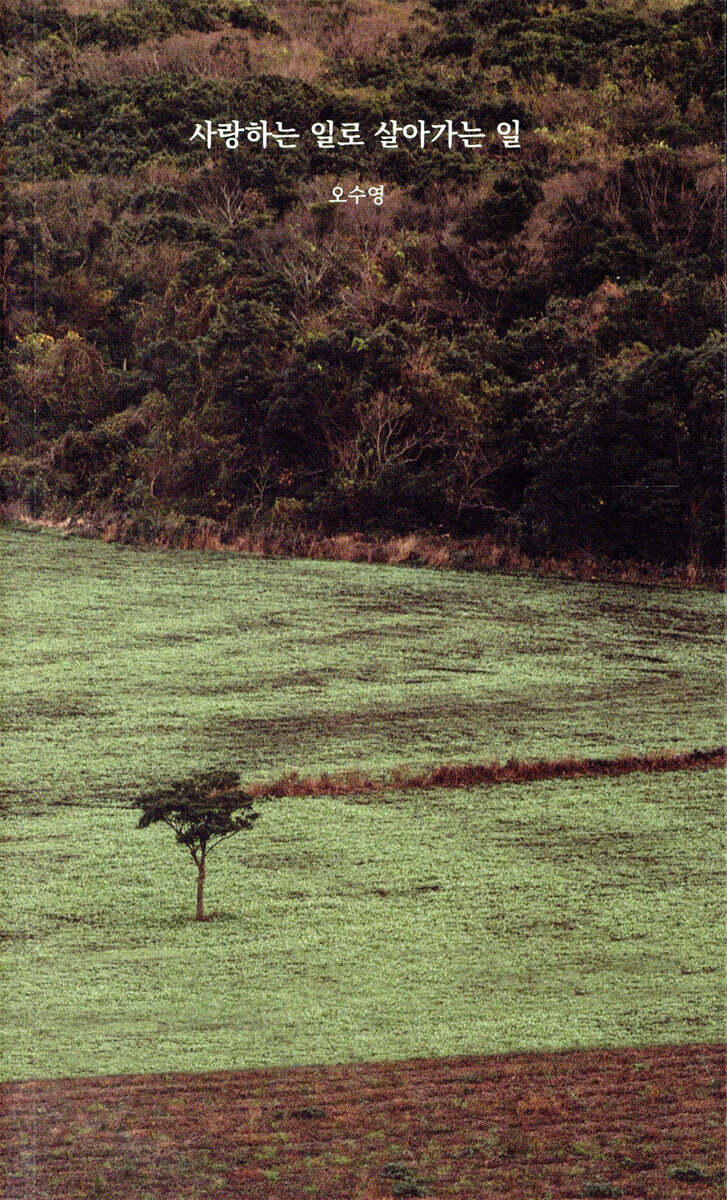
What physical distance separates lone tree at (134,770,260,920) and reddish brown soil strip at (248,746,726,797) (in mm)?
564

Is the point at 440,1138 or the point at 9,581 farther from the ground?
the point at 9,581

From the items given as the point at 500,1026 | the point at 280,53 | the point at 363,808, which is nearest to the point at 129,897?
the point at 363,808

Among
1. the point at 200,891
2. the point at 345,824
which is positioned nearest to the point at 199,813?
the point at 200,891

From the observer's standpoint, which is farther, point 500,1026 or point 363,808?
point 363,808

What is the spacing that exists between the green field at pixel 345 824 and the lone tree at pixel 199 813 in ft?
0.42

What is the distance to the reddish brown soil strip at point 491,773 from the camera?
872cm

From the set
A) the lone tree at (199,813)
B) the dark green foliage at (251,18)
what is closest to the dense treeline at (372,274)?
the dark green foliage at (251,18)

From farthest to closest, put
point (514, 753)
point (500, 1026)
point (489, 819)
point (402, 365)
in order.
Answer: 1. point (402, 365)
2. point (514, 753)
3. point (489, 819)
4. point (500, 1026)

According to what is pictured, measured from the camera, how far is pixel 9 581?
10031 mm

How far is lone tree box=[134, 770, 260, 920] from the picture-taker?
793 cm

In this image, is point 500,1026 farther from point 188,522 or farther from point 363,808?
point 188,522

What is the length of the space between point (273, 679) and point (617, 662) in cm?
214

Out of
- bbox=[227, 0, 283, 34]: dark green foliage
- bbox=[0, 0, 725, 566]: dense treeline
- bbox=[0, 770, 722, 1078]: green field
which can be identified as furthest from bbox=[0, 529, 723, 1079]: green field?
bbox=[227, 0, 283, 34]: dark green foliage

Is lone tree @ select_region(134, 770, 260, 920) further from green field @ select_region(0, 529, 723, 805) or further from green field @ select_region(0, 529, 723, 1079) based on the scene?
green field @ select_region(0, 529, 723, 805)
